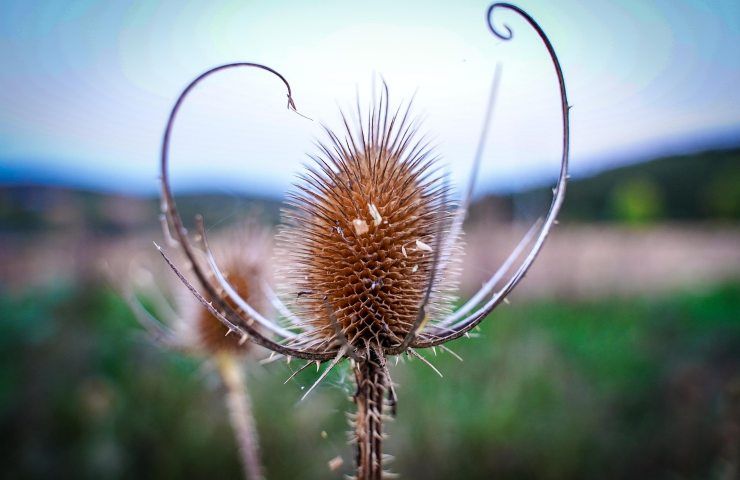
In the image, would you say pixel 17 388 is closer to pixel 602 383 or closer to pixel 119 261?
pixel 119 261

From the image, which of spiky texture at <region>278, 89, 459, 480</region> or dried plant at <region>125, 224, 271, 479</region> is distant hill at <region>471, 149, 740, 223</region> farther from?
spiky texture at <region>278, 89, 459, 480</region>

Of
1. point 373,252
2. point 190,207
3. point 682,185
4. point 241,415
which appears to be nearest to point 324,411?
point 190,207

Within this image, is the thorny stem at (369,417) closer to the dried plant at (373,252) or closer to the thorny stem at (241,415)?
the dried plant at (373,252)

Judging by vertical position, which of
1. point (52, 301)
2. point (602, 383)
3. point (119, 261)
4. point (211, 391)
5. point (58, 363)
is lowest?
point (602, 383)

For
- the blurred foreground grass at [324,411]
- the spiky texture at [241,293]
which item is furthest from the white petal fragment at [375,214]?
the blurred foreground grass at [324,411]

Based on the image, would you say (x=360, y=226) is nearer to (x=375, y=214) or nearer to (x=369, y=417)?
(x=375, y=214)

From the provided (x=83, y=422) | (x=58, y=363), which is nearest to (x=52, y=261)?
(x=58, y=363)
